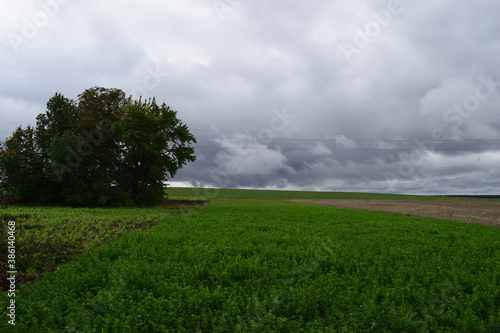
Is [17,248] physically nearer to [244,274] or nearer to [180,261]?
[180,261]

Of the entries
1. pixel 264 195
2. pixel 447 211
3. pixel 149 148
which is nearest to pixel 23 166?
pixel 149 148

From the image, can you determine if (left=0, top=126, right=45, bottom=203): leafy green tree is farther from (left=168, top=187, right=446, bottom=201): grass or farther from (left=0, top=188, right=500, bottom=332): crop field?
(left=168, top=187, right=446, bottom=201): grass

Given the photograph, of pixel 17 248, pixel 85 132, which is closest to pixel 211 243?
pixel 17 248

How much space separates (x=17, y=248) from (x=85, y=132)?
38329mm

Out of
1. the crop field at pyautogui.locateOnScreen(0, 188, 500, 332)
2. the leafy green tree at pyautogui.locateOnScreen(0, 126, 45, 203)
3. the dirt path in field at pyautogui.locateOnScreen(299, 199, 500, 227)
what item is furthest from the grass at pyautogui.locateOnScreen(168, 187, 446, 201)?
the crop field at pyautogui.locateOnScreen(0, 188, 500, 332)

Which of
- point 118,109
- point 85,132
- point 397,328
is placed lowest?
point 397,328

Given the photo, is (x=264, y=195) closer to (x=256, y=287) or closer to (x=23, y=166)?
(x=23, y=166)

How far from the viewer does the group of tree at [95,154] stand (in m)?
46.3

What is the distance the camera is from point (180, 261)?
44.2 feet

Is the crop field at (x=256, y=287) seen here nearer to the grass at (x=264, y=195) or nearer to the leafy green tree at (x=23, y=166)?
the leafy green tree at (x=23, y=166)

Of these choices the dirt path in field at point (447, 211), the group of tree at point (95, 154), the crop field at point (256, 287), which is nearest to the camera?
the crop field at point (256, 287)

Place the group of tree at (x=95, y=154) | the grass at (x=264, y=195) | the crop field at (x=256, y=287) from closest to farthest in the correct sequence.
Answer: the crop field at (x=256, y=287) → the group of tree at (x=95, y=154) → the grass at (x=264, y=195)

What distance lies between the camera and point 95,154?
49.0m

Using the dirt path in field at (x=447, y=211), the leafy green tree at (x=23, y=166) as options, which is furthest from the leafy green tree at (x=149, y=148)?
the dirt path in field at (x=447, y=211)
